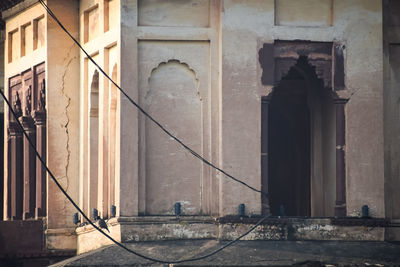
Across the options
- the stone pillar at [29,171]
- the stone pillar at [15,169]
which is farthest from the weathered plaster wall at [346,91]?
the stone pillar at [15,169]

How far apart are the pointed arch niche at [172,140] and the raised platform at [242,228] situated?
0.36 metres

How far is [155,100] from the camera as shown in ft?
84.3

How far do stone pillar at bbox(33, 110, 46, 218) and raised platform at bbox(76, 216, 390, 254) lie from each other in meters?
3.77

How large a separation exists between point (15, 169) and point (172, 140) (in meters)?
5.77

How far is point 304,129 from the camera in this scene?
29891 millimetres

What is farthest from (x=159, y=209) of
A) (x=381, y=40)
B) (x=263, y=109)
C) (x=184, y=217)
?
(x=381, y=40)

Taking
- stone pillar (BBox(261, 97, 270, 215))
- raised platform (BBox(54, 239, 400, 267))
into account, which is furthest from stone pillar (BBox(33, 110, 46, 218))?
stone pillar (BBox(261, 97, 270, 215))

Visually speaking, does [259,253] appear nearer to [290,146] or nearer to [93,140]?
[93,140]

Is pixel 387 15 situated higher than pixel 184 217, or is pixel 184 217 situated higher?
pixel 387 15

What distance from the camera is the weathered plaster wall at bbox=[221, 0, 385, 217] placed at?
2533cm

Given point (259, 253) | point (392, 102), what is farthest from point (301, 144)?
point (259, 253)

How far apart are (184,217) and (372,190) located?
3.56 m

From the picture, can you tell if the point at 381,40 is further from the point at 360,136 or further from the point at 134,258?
the point at 134,258

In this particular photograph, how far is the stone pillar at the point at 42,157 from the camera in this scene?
28.7 metres
